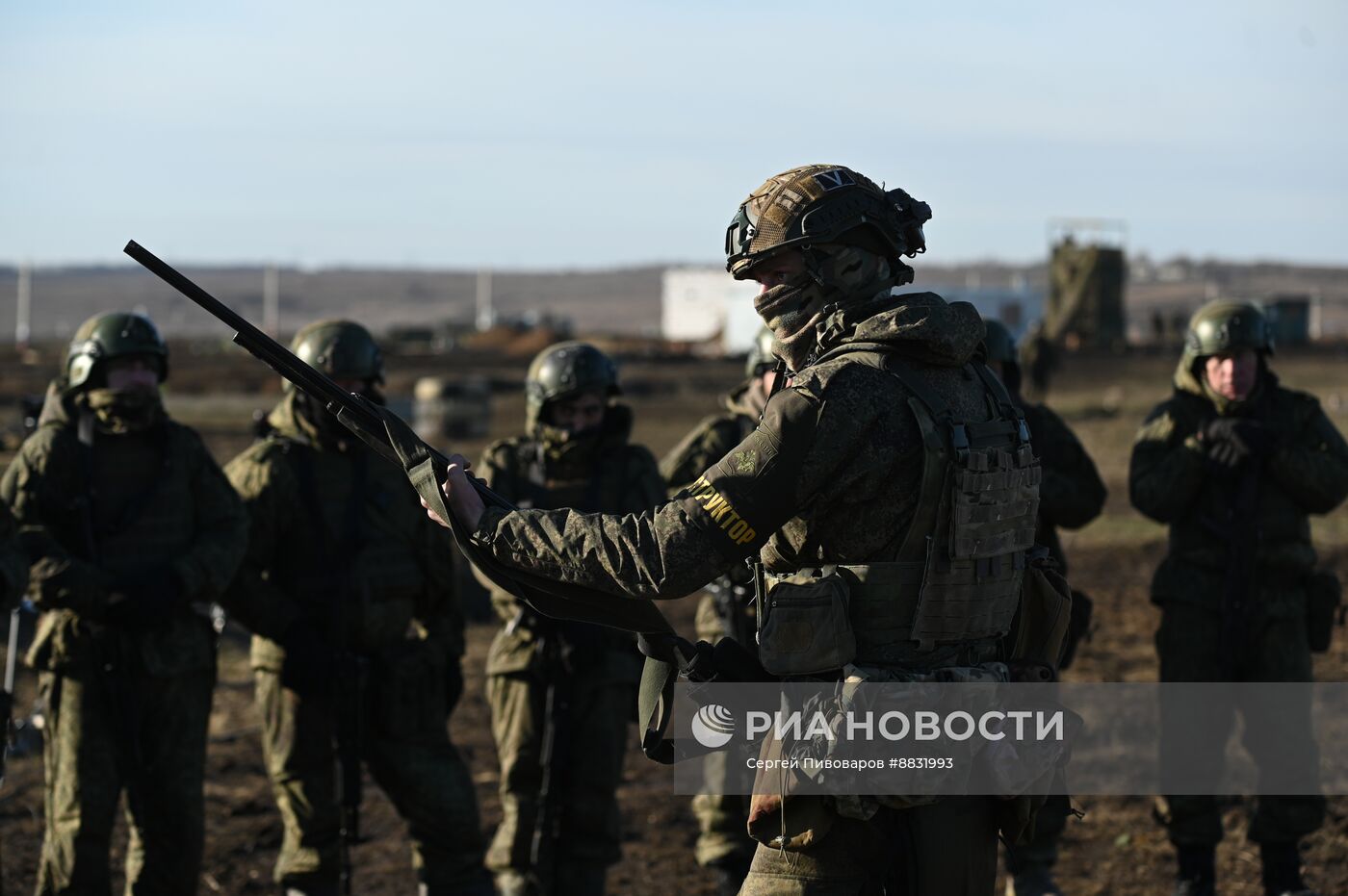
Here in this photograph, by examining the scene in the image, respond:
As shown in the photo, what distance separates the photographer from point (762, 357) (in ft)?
29.2

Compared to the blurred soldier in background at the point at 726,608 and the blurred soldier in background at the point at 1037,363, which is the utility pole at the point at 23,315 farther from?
the blurred soldier in background at the point at 726,608

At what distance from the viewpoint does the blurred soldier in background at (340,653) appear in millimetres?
7258

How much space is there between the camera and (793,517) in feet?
15.1

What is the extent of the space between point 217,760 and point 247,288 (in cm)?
15383

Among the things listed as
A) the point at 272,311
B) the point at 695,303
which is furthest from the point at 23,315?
the point at 695,303

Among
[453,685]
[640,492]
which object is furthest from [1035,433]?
[453,685]

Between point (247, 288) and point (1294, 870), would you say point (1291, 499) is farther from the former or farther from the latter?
point (247, 288)

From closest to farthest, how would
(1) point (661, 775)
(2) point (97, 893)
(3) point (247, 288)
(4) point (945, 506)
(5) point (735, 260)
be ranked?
(4) point (945, 506) < (5) point (735, 260) < (2) point (97, 893) < (1) point (661, 775) < (3) point (247, 288)

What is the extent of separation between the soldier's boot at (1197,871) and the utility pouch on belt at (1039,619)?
3094mm

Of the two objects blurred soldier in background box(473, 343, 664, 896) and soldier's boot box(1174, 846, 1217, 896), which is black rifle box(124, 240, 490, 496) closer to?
blurred soldier in background box(473, 343, 664, 896)

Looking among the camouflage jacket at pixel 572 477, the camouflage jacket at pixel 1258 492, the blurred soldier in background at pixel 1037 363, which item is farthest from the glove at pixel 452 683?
the blurred soldier in background at pixel 1037 363

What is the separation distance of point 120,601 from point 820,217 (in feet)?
12.0

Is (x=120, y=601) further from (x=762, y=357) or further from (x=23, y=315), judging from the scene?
(x=23, y=315)

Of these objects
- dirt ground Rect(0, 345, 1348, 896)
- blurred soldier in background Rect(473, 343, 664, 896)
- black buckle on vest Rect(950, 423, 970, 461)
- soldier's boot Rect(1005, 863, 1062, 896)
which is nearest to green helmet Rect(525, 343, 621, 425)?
A: blurred soldier in background Rect(473, 343, 664, 896)
